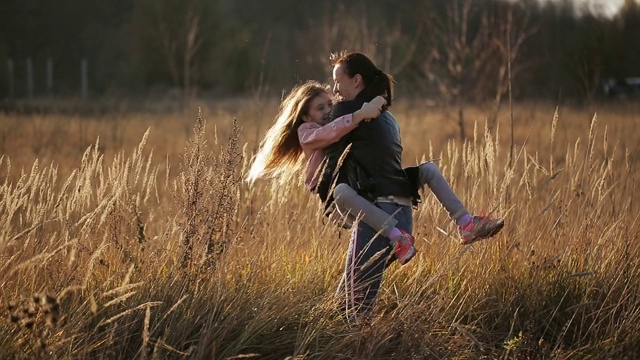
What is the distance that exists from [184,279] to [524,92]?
21552 millimetres

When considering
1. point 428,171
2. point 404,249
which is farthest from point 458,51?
point 404,249

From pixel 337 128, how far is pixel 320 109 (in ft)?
1.16

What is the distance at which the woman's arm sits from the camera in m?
3.67

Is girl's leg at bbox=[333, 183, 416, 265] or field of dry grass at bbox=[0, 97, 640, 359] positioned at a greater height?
girl's leg at bbox=[333, 183, 416, 265]

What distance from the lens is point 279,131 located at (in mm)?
4133

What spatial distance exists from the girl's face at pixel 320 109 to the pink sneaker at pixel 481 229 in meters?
0.83

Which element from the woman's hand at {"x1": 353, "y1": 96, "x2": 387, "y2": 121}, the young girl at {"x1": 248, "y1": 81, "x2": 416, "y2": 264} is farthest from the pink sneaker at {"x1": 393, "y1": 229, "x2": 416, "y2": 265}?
the woman's hand at {"x1": 353, "y1": 96, "x2": 387, "y2": 121}

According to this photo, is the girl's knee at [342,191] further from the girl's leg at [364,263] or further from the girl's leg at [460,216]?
the girl's leg at [460,216]

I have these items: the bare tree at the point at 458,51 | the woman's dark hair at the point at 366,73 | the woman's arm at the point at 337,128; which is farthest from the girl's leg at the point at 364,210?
the bare tree at the point at 458,51

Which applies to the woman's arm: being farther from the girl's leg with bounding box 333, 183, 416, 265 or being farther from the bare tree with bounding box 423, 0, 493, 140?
the bare tree with bounding box 423, 0, 493, 140

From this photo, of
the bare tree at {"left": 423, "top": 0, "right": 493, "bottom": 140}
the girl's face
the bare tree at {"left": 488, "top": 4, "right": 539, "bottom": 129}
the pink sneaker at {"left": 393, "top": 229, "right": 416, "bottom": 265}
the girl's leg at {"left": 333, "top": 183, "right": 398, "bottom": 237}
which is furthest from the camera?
the bare tree at {"left": 423, "top": 0, "right": 493, "bottom": 140}

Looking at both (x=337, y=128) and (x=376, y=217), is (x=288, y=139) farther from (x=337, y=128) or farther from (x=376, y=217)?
(x=376, y=217)

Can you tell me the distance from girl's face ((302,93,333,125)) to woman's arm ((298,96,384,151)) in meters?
0.14

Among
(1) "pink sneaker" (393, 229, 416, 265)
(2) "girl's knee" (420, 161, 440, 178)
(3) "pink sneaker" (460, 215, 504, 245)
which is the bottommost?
(1) "pink sneaker" (393, 229, 416, 265)
